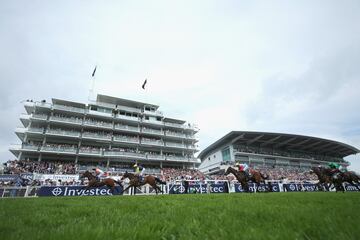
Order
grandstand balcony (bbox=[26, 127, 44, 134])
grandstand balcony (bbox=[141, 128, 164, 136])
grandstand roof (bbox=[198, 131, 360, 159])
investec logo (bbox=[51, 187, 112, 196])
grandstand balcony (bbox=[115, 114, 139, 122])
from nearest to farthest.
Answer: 1. investec logo (bbox=[51, 187, 112, 196])
2. grandstand balcony (bbox=[26, 127, 44, 134])
3. grandstand balcony (bbox=[115, 114, 139, 122])
4. grandstand balcony (bbox=[141, 128, 164, 136])
5. grandstand roof (bbox=[198, 131, 360, 159])

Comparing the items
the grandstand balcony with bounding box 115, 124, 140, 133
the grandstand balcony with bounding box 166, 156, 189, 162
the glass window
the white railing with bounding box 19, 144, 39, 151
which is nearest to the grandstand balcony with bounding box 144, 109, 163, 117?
the grandstand balcony with bounding box 115, 124, 140, 133

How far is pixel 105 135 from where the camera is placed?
4134cm

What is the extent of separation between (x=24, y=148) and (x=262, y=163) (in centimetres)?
5011

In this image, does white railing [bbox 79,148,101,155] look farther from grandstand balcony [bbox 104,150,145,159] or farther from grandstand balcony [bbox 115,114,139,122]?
grandstand balcony [bbox 115,114,139,122]

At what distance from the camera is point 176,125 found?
51469 mm

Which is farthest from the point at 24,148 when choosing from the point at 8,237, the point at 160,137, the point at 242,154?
the point at 242,154

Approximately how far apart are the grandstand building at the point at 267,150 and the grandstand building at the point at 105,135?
27.0 feet

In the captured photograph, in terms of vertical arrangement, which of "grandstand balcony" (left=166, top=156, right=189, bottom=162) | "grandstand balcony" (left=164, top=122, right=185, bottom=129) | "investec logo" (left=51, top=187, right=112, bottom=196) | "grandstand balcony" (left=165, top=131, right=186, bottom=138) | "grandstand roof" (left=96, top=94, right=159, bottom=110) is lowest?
"investec logo" (left=51, top=187, right=112, bottom=196)

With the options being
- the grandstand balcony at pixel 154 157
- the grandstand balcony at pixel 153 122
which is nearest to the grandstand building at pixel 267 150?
the grandstand balcony at pixel 154 157

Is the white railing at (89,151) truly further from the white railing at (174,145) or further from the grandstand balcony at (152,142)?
the white railing at (174,145)

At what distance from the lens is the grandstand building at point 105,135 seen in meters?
36.8

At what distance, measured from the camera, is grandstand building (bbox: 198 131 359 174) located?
4959 cm

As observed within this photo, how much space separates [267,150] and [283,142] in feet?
15.9

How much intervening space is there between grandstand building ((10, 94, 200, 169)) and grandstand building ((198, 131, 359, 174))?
8.22 meters
